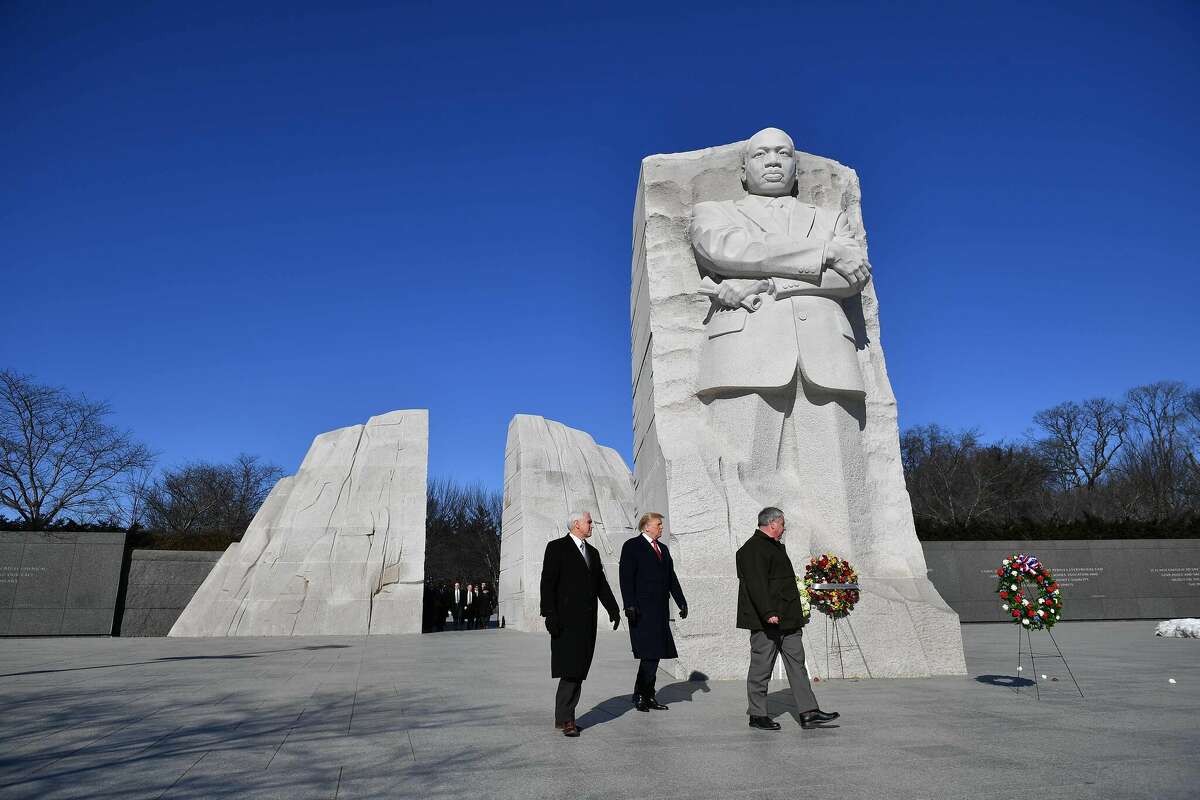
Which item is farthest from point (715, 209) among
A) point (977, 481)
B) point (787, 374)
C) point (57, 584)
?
point (977, 481)

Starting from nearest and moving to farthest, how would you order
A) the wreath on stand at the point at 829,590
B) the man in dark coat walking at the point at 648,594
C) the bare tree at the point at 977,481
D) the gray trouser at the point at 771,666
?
the gray trouser at the point at 771,666 → the man in dark coat walking at the point at 648,594 → the wreath on stand at the point at 829,590 → the bare tree at the point at 977,481

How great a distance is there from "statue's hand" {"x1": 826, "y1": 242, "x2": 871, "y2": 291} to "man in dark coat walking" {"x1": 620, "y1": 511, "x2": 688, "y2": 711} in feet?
10.7

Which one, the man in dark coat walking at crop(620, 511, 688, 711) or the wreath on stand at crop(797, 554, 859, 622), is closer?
the man in dark coat walking at crop(620, 511, 688, 711)

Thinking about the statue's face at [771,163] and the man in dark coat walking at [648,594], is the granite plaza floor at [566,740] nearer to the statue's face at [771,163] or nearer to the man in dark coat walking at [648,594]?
the man in dark coat walking at [648,594]

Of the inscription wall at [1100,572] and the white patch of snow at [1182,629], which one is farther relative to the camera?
the inscription wall at [1100,572]

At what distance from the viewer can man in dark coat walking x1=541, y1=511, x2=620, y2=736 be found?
4480 mm

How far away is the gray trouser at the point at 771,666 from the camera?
4480 mm

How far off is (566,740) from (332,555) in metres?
11.9

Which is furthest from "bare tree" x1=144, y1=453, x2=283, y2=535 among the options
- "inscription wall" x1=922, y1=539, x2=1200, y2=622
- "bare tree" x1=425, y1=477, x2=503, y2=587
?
"inscription wall" x1=922, y1=539, x2=1200, y2=622

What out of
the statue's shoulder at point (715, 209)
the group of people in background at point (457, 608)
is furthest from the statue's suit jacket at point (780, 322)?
the group of people in background at point (457, 608)

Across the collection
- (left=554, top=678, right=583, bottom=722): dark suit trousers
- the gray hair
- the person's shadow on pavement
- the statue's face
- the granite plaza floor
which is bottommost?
the person's shadow on pavement

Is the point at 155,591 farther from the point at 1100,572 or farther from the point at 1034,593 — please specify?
the point at 1100,572

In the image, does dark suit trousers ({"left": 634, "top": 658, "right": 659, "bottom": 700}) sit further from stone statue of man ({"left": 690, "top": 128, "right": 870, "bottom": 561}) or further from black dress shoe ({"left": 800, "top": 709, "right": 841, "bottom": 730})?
stone statue of man ({"left": 690, "top": 128, "right": 870, "bottom": 561})

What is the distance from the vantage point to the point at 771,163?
7.87 meters
